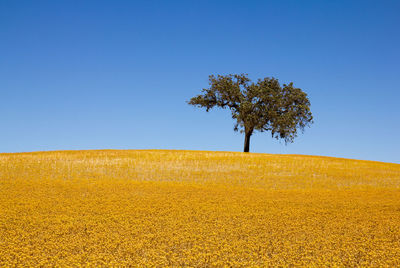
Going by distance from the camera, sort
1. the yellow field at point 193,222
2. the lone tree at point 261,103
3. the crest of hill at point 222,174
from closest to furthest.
Result: the yellow field at point 193,222, the crest of hill at point 222,174, the lone tree at point 261,103

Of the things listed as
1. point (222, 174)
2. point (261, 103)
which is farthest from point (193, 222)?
point (261, 103)

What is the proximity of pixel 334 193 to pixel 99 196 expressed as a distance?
26.2 ft

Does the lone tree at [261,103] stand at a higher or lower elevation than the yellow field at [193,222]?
higher

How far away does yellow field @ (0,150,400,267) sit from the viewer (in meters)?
5.36

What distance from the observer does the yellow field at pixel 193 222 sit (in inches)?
211

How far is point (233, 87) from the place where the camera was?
3491cm

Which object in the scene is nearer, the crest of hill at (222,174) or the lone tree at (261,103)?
the crest of hill at (222,174)

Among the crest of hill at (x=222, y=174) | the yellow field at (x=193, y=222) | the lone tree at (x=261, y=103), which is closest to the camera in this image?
the yellow field at (x=193, y=222)

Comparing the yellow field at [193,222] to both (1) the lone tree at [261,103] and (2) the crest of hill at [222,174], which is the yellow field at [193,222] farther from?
(1) the lone tree at [261,103]

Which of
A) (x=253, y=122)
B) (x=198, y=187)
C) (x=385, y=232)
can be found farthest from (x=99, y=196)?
(x=253, y=122)

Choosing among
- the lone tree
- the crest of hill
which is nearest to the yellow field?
the crest of hill

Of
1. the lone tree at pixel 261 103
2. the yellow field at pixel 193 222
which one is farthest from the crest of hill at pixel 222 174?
the lone tree at pixel 261 103

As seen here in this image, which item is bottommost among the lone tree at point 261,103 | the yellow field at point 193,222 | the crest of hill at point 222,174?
the yellow field at point 193,222

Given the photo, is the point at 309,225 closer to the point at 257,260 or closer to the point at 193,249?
the point at 257,260
